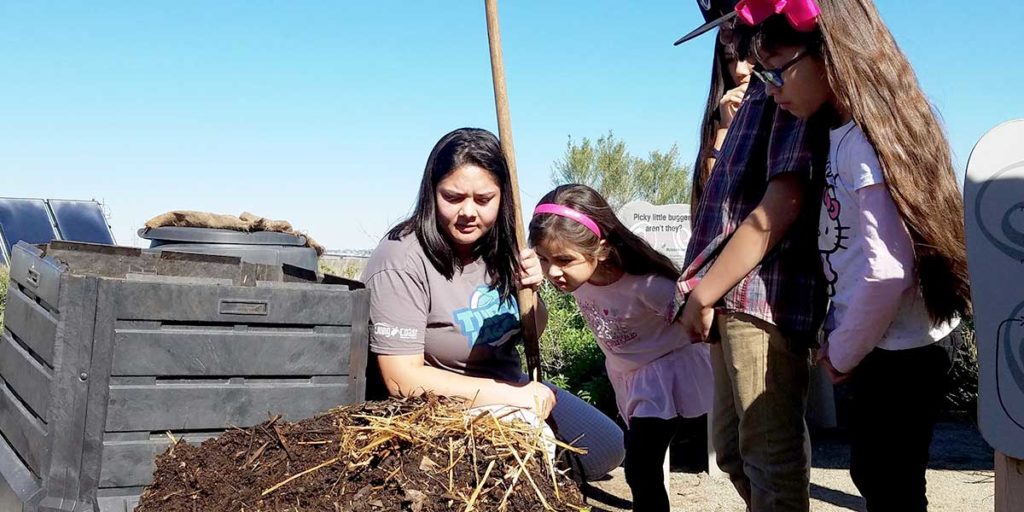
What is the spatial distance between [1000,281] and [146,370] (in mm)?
1794

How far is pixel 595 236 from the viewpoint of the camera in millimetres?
2895

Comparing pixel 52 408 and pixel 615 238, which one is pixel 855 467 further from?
pixel 52 408

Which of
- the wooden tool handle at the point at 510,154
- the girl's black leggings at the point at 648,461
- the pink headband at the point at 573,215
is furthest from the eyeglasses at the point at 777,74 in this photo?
the girl's black leggings at the point at 648,461

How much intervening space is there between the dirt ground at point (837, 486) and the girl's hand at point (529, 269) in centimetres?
188

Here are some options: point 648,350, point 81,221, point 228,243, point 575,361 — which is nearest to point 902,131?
point 648,350

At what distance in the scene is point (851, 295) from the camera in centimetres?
198

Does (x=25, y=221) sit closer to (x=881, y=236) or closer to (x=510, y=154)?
(x=510, y=154)

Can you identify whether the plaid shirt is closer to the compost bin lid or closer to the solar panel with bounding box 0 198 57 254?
the compost bin lid

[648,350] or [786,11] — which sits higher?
[786,11]

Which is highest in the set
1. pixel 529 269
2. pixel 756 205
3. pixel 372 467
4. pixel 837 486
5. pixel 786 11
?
pixel 786 11

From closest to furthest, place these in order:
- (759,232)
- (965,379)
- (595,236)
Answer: (759,232) → (595,236) → (965,379)

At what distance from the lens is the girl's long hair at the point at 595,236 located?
288cm

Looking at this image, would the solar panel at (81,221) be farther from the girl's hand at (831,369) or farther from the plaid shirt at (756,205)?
the girl's hand at (831,369)

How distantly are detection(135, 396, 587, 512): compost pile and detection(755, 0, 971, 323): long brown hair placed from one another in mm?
901
